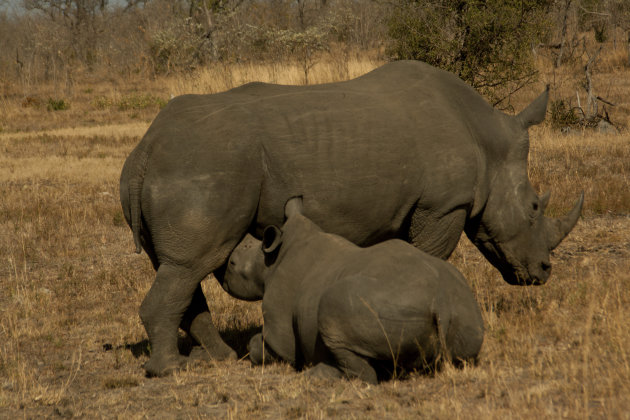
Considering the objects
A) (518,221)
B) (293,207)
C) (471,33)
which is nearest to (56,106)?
(471,33)

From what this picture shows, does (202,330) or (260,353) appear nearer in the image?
(260,353)

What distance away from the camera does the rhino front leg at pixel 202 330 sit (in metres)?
5.58

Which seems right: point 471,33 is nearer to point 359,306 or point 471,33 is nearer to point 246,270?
point 246,270

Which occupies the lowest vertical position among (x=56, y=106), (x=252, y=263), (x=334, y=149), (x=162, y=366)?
(x=56, y=106)

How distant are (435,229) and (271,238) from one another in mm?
1372

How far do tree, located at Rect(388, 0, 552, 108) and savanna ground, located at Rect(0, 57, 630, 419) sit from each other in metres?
1.61

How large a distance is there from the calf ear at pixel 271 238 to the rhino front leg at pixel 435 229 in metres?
1.21

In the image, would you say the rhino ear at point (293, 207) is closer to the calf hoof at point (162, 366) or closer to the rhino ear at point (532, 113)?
the calf hoof at point (162, 366)

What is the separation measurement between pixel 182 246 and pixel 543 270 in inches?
121

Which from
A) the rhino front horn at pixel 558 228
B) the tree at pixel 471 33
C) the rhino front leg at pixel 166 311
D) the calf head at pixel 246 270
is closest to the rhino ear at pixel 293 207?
the calf head at pixel 246 270

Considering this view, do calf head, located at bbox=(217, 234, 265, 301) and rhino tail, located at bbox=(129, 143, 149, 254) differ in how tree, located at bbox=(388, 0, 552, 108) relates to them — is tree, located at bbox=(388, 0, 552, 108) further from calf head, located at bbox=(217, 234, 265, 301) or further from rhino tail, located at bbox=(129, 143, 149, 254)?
rhino tail, located at bbox=(129, 143, 149, 254)

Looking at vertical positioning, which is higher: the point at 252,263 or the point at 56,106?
the point at 252,263

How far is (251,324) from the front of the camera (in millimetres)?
6586

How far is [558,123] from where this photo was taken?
14.7 meters
